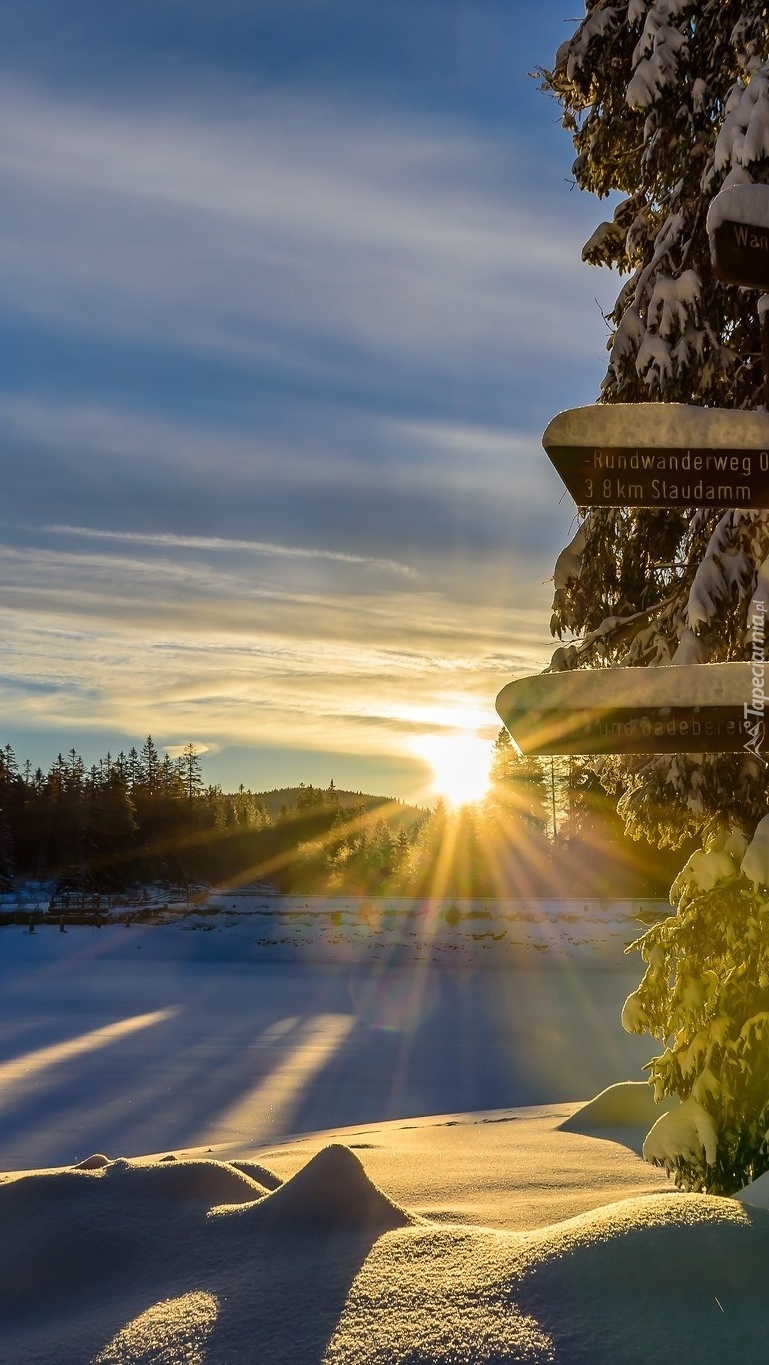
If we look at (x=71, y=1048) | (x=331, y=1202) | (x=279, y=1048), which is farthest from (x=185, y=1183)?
(x=71, y=1048)

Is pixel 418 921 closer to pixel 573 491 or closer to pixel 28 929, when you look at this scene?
pixel 28 929

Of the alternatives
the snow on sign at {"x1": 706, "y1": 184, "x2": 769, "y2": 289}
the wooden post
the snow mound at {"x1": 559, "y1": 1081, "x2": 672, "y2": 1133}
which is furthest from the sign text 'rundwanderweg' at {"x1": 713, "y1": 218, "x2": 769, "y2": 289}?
the snow mound at {"x1": 559, "y1": 1081, "x2": 672, "y2": 1133}

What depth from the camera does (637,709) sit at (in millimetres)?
4125

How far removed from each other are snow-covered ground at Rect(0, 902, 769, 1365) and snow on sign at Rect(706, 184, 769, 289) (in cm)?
368

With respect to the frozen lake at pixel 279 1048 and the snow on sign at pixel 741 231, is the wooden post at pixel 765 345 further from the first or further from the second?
the frozen lake at pixel 279 1048

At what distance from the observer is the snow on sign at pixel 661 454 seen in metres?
3.98

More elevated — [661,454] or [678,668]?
[661,454]

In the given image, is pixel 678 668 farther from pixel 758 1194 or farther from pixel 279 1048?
pixel 279 1048

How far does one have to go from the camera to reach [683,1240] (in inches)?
132

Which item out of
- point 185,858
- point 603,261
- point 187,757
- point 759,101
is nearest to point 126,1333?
point 759,101

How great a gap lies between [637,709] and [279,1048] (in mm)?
13096

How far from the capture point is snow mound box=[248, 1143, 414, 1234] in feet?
12.5

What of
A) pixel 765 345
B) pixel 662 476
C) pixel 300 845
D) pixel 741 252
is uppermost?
pixel 741 252

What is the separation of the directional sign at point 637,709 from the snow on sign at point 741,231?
1.66 meters
